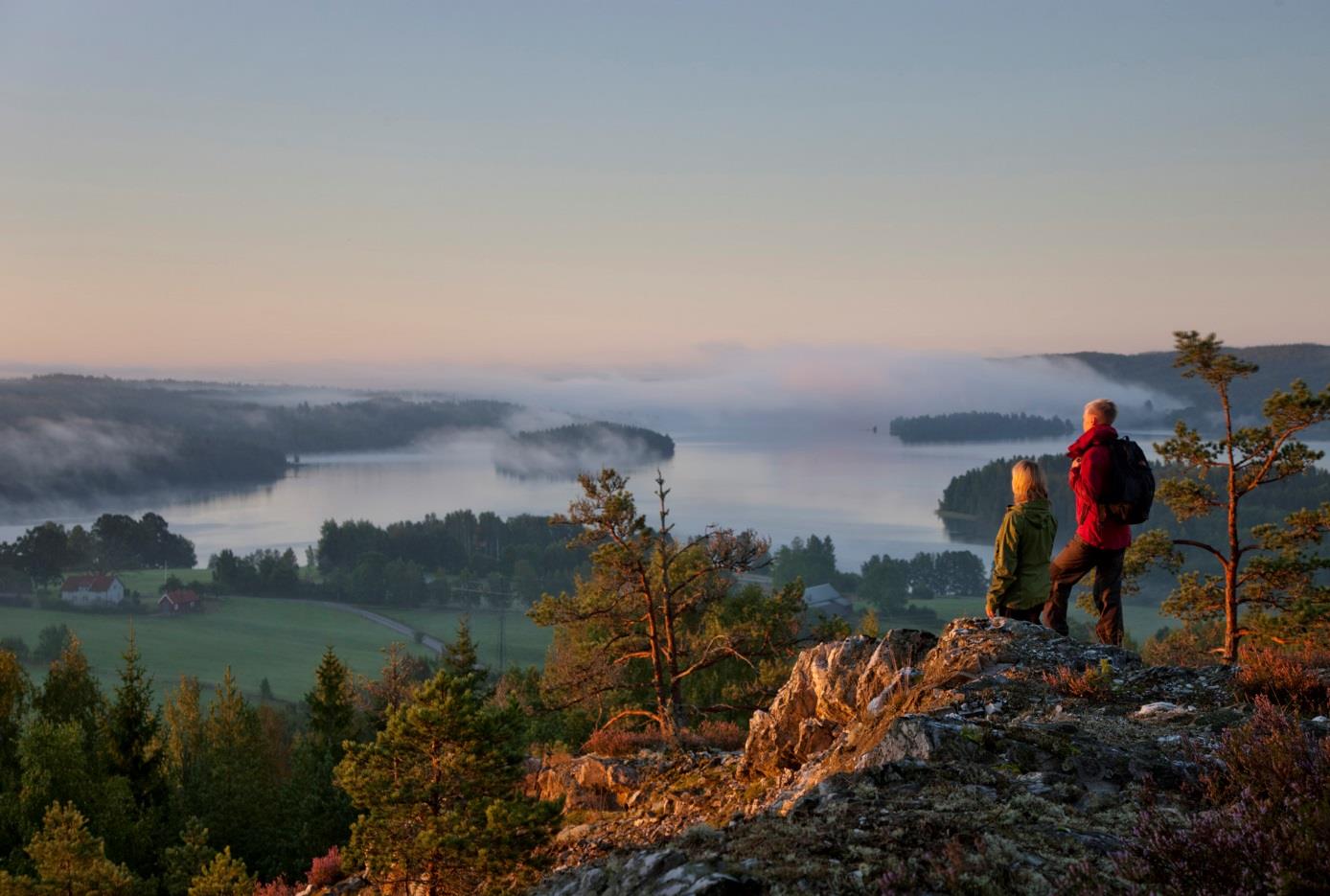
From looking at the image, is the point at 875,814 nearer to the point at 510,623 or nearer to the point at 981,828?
the point at 981,828

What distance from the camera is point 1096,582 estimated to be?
10.0m

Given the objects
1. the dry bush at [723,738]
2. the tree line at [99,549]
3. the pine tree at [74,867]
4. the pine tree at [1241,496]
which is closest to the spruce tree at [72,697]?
the pine tree at [74,867]

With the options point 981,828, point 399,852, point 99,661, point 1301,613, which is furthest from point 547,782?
point 99,661

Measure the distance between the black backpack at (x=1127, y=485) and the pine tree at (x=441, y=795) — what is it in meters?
6.79

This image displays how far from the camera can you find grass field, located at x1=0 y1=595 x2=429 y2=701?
112m

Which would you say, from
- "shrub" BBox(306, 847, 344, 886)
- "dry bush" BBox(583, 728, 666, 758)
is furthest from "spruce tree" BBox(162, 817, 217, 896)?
"dry bush" BBox(583, 728, 666, 758)

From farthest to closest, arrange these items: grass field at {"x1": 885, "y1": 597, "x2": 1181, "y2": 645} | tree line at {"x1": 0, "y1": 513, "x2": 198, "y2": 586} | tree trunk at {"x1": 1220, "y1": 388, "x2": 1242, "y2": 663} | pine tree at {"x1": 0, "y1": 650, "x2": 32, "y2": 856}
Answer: tree line at {"x1": 0, "y1": 513, "x2": 198, "y2": 586} → grass field at {"x1": 885, "y1": 597, "x2": 1181, "y2": 645} → pine tree at {"x1": 0, "y1": 650, "x2": 32, "y2": 856} → tree trunk at {"x1": 1220, "y1": 388, "x2": 1242, "y2": 663}

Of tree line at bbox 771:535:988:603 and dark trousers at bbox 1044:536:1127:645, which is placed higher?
dark trousers at bbox 1044:536:1127:645

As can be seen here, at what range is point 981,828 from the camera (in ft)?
15.5

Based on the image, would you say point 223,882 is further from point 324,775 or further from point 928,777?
point 928,777

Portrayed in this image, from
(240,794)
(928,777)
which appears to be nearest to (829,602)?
(240,794)

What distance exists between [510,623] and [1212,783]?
5513 inches

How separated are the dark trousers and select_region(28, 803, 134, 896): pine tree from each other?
23.5 meters

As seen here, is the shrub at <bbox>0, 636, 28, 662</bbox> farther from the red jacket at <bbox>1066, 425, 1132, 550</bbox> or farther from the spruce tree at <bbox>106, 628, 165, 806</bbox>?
the red jacket at <bbox>1066, 425, 1132, 550</bbox>
